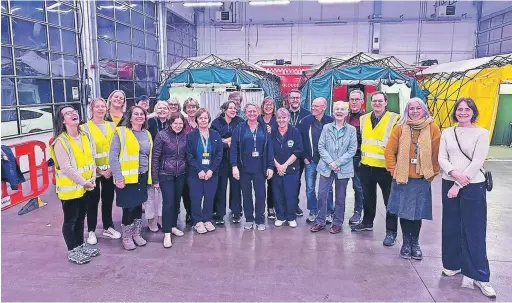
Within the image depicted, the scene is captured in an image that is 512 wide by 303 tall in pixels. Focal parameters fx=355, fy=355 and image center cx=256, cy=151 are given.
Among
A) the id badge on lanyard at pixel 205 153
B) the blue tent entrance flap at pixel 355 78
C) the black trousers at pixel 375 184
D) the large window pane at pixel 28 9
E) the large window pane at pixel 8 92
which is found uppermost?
the large window pane at pixel 28 9

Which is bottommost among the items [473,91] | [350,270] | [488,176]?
[350,270]

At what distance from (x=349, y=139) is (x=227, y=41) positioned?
13470 millimetres

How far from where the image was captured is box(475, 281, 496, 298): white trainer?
98.2 inches

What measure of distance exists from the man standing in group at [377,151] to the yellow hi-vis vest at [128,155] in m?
2.13

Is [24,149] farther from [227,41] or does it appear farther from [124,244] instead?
[227,41]

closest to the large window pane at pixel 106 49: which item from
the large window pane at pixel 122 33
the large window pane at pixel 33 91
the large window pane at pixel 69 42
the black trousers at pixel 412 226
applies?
the large window pane at pixel 122 33

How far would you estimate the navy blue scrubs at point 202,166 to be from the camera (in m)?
3.49

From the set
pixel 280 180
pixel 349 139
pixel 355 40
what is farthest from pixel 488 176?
pixel 355 40

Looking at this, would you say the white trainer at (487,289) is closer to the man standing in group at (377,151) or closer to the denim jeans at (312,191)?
the man standing in group at (377,151)

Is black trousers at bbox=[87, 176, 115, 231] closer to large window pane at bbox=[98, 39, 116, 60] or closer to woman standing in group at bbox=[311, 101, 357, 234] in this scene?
woman standing in group at bbox=[311, 101, 357, 234]

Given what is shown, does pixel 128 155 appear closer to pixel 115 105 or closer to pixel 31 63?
pixel 115 105

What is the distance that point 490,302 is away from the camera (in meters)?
2.45

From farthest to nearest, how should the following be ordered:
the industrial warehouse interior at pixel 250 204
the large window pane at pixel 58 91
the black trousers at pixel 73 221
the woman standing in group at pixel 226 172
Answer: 1. the large window pane at pixel 58 91
2. the woman standing in group at pixel 226 172
3. the black trousers at pixel 73 221
4. the industrial warehouse interior at pixel 250 204

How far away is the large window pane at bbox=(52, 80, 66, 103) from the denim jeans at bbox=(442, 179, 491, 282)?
7301 millimetres
